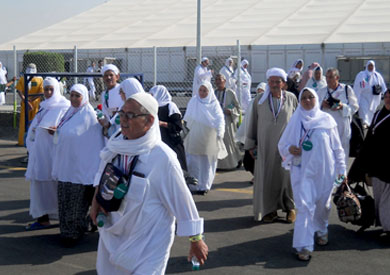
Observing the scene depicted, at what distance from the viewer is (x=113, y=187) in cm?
391

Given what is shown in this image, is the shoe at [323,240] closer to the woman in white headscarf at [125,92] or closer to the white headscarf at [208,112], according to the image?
the woman in white headscarf at [125,92]

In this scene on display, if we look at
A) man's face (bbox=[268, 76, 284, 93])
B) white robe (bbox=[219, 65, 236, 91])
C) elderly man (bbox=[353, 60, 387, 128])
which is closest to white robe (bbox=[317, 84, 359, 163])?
man's face (bbox=[268, 76, 284, 93])

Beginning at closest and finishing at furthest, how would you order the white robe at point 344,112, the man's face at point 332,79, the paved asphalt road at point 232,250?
1. the paved asphalt road at point 232,250
2. the man's face at point 332,79
3. the white robe at point 344,112

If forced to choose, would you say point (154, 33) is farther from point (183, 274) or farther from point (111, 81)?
point (183, 274)

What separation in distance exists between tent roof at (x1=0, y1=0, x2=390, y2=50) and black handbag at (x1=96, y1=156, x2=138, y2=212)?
24756 mm

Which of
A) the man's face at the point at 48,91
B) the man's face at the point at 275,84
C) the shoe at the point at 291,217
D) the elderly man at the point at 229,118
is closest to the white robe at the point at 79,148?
the man's face at the point at 48,91

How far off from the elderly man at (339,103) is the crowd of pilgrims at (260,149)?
0.02 meters

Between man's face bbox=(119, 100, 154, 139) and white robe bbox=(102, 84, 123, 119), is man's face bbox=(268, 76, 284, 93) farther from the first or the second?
man's face bbox=(119, 100, 154, 139)

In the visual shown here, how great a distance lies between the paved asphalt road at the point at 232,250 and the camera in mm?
6227

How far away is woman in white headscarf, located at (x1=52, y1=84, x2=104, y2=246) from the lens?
22.9ft

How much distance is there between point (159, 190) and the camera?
3939 millimetres

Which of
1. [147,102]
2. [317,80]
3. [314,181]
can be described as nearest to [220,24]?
[317,80]

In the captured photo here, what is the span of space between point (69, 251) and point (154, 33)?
30.4 meters

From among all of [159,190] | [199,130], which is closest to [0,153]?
[199,130]
